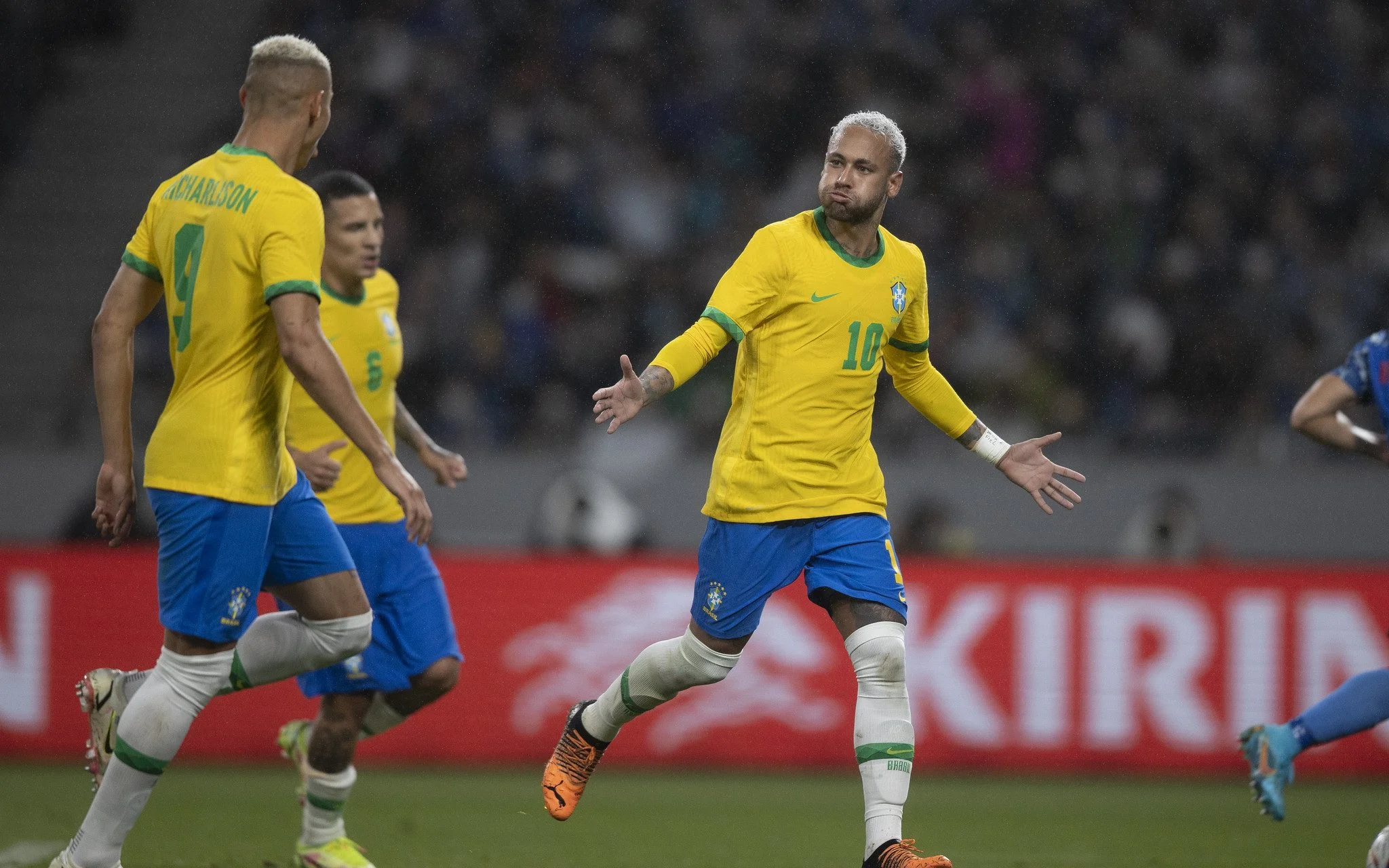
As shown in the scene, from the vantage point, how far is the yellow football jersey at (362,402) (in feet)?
20.7

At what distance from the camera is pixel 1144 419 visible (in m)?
12.6

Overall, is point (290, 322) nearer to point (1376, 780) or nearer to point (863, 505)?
point (863, 505)

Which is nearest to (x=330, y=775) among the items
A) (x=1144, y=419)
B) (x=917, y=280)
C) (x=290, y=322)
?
(x=290, y=322)

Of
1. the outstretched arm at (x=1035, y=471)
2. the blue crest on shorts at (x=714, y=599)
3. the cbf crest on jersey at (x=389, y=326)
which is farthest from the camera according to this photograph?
the cbf crest on jersey at (x=389, y=326)

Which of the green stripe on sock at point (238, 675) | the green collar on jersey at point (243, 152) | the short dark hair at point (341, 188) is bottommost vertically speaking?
the green stripe on sock at point (238, 675)

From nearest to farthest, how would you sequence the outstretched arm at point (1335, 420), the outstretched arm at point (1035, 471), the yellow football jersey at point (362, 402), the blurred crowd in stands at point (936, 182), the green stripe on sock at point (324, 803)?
the outstretched arm at point (1035, 471)
the green stripe on sock at point (324, 803)
the outstretched arm at point (1335, 420)
the yellow football jersey at point (362, 402)
the blurred crowd in stands at point (936, 182)

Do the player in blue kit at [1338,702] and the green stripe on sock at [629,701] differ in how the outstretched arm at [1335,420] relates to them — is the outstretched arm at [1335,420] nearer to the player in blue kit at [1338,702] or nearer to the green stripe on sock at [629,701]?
the player in blue kit at [1338,702]

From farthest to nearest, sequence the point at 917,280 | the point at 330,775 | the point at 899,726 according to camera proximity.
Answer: the point at 330,775 < the point at 917,280 < the point at 899,726

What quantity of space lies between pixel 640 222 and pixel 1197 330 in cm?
482

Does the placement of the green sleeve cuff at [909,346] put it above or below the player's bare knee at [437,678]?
above

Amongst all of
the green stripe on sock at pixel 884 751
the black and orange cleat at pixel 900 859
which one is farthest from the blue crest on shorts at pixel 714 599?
the black and orange cleat at pixel 900 859

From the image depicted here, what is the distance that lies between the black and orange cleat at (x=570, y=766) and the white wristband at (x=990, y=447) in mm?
1683

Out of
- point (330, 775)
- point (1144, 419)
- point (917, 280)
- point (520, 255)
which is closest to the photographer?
point (917, 280)

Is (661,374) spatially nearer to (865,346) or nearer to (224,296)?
(865,346)
